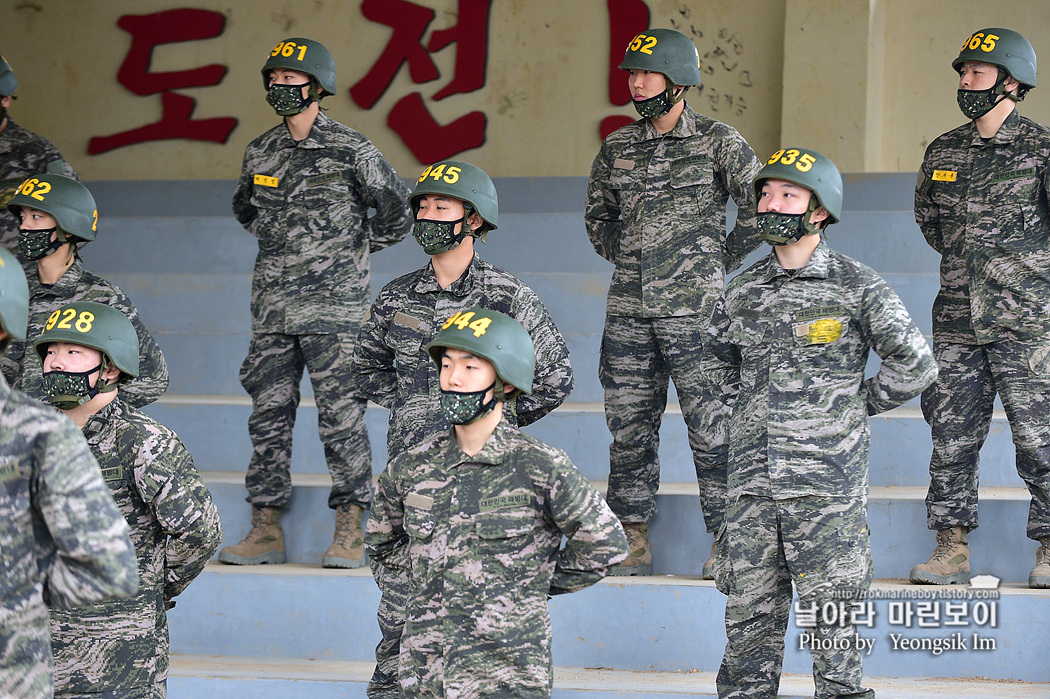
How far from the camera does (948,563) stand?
5176 mm

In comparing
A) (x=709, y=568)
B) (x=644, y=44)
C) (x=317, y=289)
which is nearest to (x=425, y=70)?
(x=317, y=289)

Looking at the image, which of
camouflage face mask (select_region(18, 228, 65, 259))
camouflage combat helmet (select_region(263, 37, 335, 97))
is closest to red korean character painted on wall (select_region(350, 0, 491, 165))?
camouflage combat helmet (select_region(263, 37, 335, 97))

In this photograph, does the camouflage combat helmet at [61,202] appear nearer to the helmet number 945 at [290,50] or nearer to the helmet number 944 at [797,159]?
the helmet number 945 at [290,50]

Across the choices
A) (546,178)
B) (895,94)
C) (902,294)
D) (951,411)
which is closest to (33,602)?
(951,411)

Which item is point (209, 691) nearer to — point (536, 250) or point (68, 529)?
point (68, 529)

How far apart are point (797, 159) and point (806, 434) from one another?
0.93 metres

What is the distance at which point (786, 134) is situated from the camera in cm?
843

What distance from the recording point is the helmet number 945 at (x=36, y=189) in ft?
15.5

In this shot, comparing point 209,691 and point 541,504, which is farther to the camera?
point 209,691

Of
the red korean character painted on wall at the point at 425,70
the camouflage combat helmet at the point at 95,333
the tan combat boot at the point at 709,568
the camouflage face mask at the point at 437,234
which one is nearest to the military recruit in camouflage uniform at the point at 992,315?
the tan combat boot at the point at 709,568

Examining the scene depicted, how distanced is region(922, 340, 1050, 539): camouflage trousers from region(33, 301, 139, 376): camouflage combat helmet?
3.27m

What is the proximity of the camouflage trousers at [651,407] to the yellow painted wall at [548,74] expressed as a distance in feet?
11.6

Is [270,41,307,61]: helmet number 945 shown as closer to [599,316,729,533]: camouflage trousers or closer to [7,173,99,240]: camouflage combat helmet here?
[7,173,99,240]: camouflage combat helmet

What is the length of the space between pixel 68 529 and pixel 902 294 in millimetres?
5347
